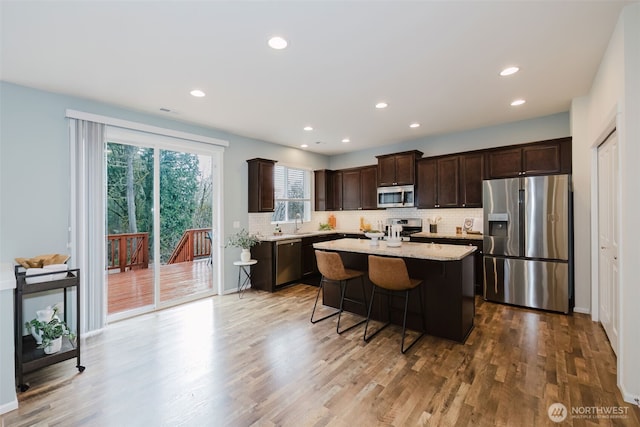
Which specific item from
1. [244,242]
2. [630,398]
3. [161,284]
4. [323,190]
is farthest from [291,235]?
[630,398]

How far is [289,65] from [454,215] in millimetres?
4202

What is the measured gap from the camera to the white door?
2.84 m

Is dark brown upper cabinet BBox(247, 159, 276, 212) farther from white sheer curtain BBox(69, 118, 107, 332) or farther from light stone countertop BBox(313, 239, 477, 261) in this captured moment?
white sheer curtain BBox(69, 118, 107, 332)

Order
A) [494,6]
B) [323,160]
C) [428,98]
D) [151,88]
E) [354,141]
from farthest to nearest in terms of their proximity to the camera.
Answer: [323,160] < [354,141] < [428,98] < [151,88] < [494,6]

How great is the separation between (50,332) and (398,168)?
218 inches

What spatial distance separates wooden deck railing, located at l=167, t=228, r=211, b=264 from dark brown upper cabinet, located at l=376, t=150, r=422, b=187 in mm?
3602

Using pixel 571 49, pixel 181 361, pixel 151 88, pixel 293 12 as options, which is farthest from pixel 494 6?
pixel 181 361

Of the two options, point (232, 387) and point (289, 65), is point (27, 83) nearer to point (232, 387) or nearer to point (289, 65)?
point (289, 65)

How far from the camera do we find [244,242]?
5.11m

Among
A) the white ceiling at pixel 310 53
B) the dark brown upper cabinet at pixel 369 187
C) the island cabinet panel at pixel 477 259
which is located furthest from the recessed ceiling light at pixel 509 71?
the dark brown upper cabinet at pixel 369 187

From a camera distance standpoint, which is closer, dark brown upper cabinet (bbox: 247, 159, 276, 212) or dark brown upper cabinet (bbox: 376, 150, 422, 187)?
dark brown upper cabinet (bbox: 247, 159, 276, 212)

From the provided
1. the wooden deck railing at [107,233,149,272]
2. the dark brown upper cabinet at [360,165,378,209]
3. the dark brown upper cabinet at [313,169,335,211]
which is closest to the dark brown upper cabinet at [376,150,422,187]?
the dark brown upper cabinet at [360,165,378,209]

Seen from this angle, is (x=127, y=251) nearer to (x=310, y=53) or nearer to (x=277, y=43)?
(x=277, y=43)

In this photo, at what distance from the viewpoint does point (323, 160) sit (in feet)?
24.3
